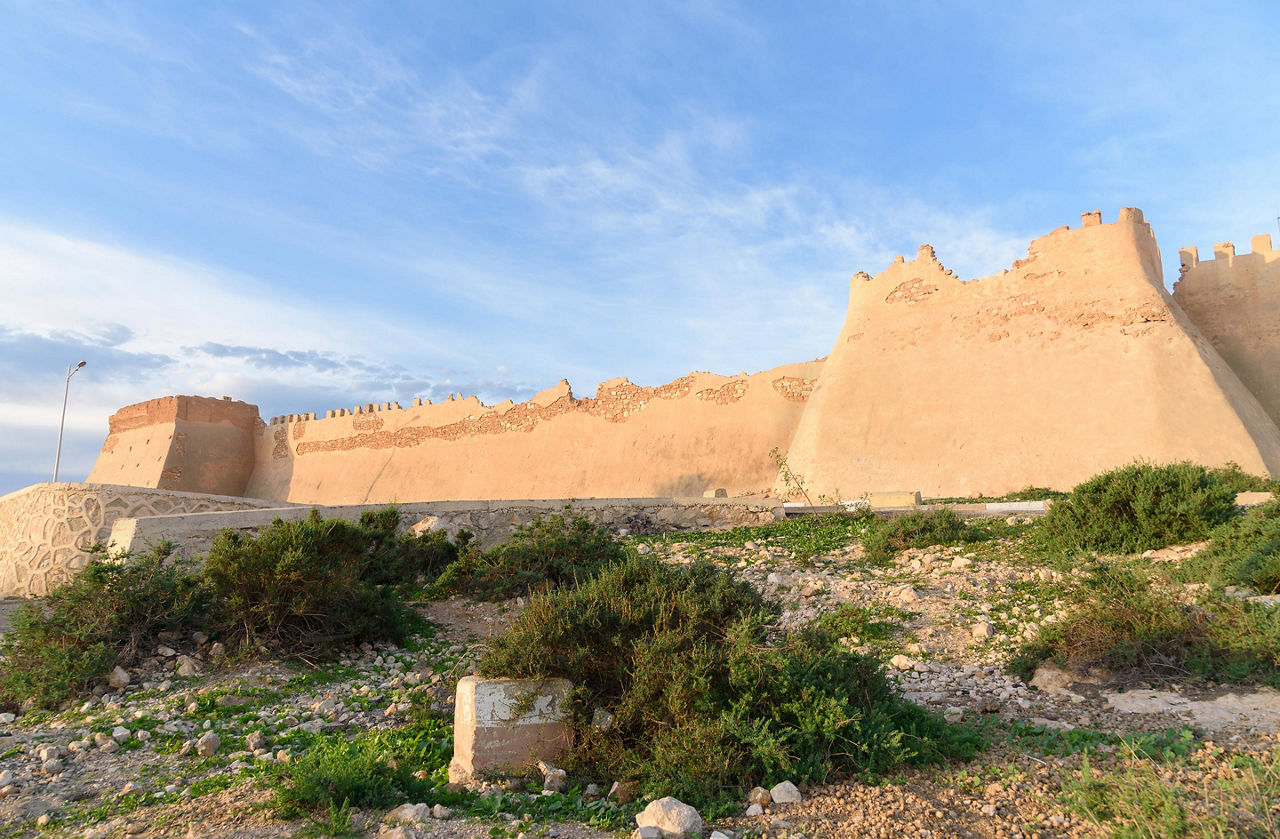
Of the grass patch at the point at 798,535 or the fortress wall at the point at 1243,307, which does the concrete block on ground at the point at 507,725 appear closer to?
the grass patch at the point at 798,535

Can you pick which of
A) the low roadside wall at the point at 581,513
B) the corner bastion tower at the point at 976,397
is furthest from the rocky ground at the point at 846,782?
the corner bastion tower at the point at 976,397

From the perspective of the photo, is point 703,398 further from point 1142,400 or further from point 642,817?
point 642,817

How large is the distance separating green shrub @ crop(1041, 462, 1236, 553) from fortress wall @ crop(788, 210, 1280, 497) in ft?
20.6

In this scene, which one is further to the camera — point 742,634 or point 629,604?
point 629,604

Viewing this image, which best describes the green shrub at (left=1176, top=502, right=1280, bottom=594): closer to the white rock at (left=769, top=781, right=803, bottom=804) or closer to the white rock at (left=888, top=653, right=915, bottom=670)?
the white rock at (left=888, top=653, right=915, bottom=670)

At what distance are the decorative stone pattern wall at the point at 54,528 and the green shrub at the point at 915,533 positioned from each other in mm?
9641

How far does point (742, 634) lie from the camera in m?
4.24

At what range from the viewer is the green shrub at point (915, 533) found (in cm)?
882

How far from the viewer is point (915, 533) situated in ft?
29.8

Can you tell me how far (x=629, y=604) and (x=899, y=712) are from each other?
163 cm

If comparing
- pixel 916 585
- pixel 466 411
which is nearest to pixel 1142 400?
pixel 916 585

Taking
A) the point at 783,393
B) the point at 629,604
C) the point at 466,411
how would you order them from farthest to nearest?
the point at 466,411
the point at 783,393
the point at 629,604

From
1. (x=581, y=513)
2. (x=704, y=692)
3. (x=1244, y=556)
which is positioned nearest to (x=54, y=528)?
(x=581, y=513)

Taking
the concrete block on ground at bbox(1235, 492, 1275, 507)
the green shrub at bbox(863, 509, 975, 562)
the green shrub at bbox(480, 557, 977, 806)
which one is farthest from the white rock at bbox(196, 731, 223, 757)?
the concrete block on ground at bbox(1235, 492, 1275, 507)
